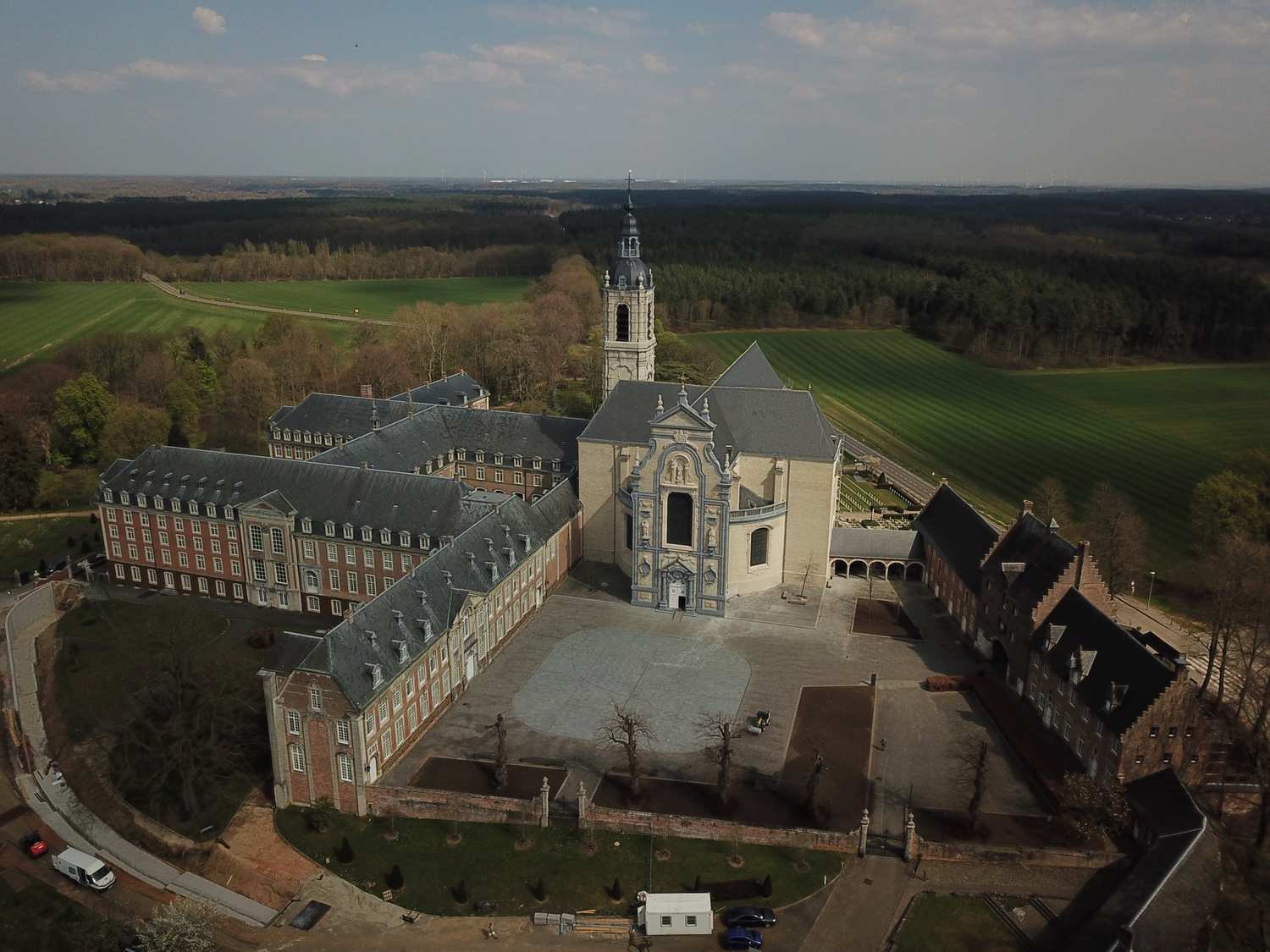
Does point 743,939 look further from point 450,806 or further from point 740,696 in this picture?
point 740,696

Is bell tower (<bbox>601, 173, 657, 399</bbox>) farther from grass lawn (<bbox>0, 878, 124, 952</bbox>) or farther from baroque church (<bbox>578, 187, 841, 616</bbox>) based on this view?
grass lawn (<bbox>0, 878, 124, 952</bbox>)

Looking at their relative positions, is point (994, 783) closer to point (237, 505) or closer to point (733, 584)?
point (733, 584)

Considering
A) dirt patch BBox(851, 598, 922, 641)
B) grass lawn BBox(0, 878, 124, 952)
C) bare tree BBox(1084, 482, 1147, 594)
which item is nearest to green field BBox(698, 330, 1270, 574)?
bare tree BBox(1084, 482, 1147, 594)

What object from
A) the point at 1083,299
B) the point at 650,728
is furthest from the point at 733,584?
the point at 1083,299

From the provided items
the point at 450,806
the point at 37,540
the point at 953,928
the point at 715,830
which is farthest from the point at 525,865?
the point at 37,540

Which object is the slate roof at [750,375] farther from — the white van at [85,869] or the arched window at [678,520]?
the white van at [85,869]
